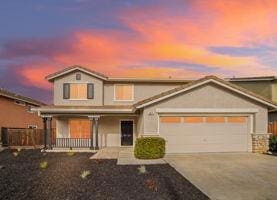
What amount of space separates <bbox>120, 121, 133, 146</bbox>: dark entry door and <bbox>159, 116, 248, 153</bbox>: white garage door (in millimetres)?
8125

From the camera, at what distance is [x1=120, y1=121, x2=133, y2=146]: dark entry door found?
3359 centimetres

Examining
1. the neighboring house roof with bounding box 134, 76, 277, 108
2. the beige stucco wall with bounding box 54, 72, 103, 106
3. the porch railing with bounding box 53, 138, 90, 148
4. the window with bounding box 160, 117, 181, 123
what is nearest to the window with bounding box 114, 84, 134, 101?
the beige stucco wall with bounding box 54, 72, 103, 106

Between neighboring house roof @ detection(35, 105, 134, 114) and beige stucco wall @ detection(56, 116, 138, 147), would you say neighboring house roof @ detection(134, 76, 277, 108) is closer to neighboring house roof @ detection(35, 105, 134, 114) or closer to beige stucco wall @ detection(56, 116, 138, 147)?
neighboring house roof @ detection(35, 105, 134, 114)

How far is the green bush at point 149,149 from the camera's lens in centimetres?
2316

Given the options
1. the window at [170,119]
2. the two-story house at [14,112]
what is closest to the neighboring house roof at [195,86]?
the window at [170,119]

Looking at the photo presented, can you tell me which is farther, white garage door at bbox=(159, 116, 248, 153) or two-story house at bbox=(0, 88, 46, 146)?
two-story house at bbox=(0, 88, 46, 146)

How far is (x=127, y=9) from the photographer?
23.1m

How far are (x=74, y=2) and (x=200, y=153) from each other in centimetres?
1232

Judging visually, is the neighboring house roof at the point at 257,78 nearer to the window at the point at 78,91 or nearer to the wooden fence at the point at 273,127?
the wooden fence at the point at 273,127

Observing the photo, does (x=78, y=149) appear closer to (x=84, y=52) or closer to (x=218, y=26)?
(x=84, y=52)

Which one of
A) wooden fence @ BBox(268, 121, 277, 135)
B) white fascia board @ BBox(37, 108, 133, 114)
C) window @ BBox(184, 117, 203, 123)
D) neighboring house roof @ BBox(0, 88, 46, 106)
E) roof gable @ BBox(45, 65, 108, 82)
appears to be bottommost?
wooden fence @ BBox(268, 121, 277, 135)

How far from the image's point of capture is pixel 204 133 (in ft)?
85.5

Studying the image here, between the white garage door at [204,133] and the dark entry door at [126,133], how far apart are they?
8.12 m

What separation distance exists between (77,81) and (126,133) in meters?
5.97
